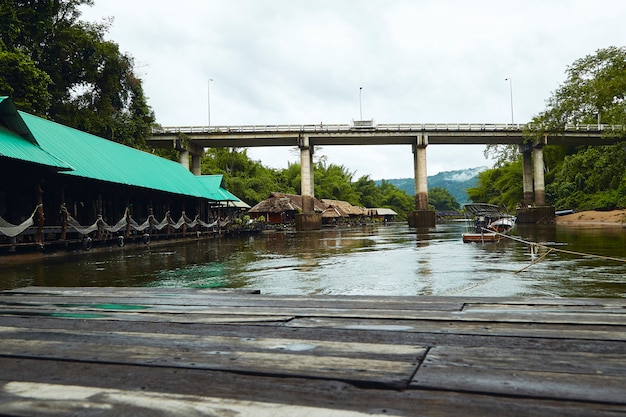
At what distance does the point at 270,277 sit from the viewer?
1007 centimetres

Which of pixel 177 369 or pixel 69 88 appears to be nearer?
pixel 177 369

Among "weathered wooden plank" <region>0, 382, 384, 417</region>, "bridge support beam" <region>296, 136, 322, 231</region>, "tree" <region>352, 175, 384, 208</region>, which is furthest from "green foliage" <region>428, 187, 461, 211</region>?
"weathered wooden plank" <region>0, 382, 384, 417</region>

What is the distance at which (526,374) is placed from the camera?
1.86 meters

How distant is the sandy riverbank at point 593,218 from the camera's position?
39.7 m

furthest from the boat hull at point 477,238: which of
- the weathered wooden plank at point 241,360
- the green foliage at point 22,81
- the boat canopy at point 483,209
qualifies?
the green foliage at point 22,81

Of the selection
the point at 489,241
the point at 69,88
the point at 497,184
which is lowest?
the point at 489,241

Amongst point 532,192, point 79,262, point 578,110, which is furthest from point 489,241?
point 532,192

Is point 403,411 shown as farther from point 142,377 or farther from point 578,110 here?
point 578,110

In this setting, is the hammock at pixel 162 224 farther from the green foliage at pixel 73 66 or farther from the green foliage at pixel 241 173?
the green foliage at pixel 241 173

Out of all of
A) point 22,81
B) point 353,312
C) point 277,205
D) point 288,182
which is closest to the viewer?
point 353,312

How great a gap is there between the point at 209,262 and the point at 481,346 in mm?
12234

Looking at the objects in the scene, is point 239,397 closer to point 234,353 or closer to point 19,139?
point 234,353

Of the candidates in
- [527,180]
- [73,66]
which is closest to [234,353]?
[73,66]

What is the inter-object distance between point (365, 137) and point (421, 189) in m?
8.79
